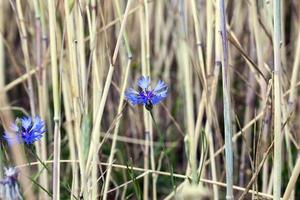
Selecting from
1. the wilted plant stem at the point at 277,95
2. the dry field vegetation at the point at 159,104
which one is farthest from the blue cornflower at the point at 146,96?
the wilted plant stem at the point at 277,95

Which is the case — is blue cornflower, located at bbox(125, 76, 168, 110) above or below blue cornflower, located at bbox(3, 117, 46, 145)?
above

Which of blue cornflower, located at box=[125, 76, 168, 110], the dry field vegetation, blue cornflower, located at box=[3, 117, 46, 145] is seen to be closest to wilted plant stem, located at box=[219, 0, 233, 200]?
the dry field vegetation

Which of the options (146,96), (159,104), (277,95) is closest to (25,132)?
(146,96)

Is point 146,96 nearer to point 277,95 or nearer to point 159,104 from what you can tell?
point 277,95

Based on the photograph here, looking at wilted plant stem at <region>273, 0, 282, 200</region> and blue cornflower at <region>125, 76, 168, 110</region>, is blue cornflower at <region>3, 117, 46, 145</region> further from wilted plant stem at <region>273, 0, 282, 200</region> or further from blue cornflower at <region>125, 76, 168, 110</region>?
wilted plant stem at <region>273, 0, 282, 200</region>

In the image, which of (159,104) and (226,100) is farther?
(159,104)

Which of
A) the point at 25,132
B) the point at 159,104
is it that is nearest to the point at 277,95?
the point at 25,132

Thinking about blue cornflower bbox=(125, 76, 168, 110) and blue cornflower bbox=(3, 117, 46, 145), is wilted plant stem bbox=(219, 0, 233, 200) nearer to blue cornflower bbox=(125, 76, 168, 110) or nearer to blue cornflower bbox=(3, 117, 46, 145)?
blue cornflower bbox=(125, 76, 168, 110)

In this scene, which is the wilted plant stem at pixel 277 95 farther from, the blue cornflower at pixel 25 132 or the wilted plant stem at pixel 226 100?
the blue cornflower at pixel 25 132

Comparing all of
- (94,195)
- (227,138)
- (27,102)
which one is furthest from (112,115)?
(227,138)
